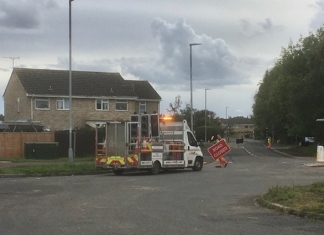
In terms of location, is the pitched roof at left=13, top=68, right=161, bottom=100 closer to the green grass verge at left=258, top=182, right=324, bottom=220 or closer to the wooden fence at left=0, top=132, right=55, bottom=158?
the wooden fence at left=0, top=132, right=55, bottom=158

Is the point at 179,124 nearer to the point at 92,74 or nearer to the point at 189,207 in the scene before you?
the point at 189,207

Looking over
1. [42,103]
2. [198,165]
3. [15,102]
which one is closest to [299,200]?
[198,165]

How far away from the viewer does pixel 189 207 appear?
1380cm

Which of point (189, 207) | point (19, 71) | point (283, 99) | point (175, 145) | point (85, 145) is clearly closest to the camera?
point (189, 207)

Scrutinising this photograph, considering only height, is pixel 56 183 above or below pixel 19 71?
below

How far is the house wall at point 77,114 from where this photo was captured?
52625mm

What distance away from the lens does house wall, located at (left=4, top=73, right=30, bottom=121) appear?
52562 millimetres

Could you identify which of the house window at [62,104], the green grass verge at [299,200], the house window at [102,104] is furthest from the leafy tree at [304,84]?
the green grass verge at [299,200]

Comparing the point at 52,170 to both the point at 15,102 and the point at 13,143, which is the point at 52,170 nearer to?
the point at 13,143

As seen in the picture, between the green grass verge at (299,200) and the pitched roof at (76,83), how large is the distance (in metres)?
39.3

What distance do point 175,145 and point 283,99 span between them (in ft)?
132

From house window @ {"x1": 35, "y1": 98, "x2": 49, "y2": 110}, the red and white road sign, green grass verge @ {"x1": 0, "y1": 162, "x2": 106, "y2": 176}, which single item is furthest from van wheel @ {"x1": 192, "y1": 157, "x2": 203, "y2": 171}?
house window @ {"x1": 35, "y1": 98, "x2": 49, "y2": 110}

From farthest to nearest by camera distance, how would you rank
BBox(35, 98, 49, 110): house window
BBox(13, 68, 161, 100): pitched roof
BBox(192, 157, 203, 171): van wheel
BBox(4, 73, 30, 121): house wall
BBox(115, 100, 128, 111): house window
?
1. BBox(115, 100, 128, 111): house window
2. BBox(13, 68, 161, 100): pitched roof
3. BBox(4, 73, 30, 121): house wall
4. BBox(35, 98, 49, 110): house window
5. BBox(192, 157, 203, 171): van wheel

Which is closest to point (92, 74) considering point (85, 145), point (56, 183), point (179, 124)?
point (85, 145)
